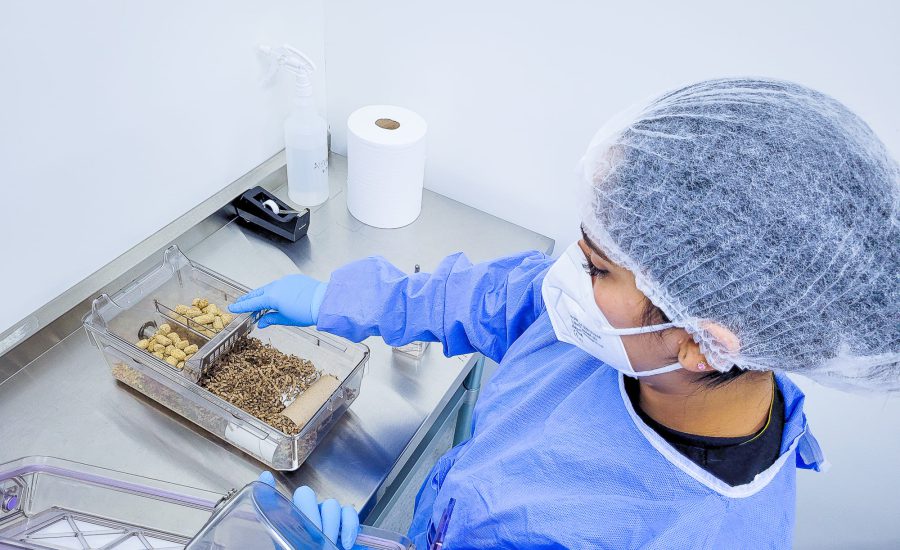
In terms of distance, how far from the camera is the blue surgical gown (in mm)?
760

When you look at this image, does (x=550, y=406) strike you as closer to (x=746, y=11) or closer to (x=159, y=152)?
(x=746, y=11)

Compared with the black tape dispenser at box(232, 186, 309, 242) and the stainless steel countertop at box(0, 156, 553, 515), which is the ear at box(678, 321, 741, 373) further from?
the black tape dispenser at box(232, 186, 309, 242)

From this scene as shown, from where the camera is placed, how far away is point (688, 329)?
0.69 meters

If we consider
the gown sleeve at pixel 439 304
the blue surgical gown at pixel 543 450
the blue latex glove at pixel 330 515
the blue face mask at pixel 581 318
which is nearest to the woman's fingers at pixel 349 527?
the blue latex glove at pixel 330 515

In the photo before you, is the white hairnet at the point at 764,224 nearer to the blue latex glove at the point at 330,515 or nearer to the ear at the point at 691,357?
the ear at the point at 691,357

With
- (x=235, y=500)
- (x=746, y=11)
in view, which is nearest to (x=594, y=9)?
(x=746, y=11)

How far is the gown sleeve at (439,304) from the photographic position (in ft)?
3.43

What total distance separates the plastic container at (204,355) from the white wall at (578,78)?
59cm

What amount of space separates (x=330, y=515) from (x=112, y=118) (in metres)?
0.74

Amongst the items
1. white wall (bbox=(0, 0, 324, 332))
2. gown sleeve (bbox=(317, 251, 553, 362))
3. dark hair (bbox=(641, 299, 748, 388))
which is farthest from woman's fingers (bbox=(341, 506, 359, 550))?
white wall (bbox=(0, 0, 324, 332))

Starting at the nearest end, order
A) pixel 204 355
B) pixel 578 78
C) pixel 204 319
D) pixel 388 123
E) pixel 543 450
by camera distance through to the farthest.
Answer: pixel 543 450 → pixel 204 355 → pixel 204 319 → pixel 578 78 → pixel 388 123

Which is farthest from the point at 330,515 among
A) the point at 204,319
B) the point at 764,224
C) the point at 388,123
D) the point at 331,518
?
the point at 388,123

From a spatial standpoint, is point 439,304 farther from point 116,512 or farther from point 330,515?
point 116,512

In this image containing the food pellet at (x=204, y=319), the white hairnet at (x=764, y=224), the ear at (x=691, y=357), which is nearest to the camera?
the white hairnet at (x=764, y=224)
